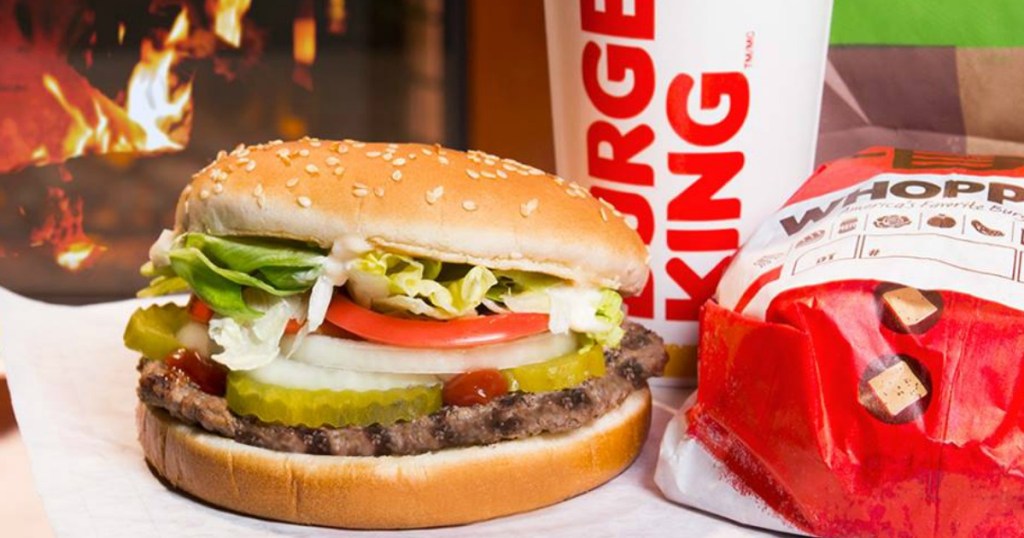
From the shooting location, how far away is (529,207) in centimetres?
Answer: 198

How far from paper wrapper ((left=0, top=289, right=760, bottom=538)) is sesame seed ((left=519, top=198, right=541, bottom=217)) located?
41 cm

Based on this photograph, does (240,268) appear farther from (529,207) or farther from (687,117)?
(687,117)

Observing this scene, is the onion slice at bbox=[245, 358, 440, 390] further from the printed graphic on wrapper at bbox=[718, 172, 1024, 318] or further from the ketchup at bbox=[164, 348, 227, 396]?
the printed graphic on wrapper at bbox=[718, 172, 1024, 318]

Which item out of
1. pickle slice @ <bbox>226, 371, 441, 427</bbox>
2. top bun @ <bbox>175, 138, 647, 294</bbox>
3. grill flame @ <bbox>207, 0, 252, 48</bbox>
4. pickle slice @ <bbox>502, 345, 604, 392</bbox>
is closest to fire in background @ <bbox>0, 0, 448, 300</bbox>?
grill flame @ <bbox>207, 0, 252, 48</bbox>

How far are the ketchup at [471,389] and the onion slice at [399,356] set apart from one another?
15 millimetres

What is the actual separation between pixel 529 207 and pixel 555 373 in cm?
23

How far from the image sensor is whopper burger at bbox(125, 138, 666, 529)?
1.89 metres

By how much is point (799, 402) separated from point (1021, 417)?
27 centimetres

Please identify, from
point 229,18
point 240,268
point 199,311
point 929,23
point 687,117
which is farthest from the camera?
point 229,18

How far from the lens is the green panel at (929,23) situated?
2.52 m

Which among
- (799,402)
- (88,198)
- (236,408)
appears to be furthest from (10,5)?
(799,402)

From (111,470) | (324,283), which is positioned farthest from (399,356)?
(111,470)

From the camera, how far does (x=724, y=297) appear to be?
216cm

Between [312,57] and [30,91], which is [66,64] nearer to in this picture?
[30,91]
